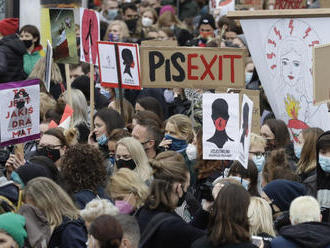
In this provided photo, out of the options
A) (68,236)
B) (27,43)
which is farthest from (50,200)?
(27,43)

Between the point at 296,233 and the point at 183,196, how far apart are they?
1.12 meters

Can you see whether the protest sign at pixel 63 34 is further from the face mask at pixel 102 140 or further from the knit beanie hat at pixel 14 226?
the knit beanie hat at pixel 14 226

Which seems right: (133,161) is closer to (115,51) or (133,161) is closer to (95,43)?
(115,51)

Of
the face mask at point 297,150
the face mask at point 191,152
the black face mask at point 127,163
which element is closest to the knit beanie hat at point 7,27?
the face mask at point 191,152

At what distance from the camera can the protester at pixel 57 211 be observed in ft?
21.8

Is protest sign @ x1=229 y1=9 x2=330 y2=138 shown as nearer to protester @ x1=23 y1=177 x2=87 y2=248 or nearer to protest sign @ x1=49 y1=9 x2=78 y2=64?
protest sign @ x1=49 y1=9 x2=78 y2=64

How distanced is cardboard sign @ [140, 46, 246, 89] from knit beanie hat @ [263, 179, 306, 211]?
1.98 metres

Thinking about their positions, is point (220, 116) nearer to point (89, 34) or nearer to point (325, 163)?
point (325, 163)

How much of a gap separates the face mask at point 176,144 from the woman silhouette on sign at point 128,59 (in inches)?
58.3

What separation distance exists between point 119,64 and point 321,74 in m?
2.68

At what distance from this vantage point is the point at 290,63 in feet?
34.0

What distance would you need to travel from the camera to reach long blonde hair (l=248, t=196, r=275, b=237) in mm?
6789

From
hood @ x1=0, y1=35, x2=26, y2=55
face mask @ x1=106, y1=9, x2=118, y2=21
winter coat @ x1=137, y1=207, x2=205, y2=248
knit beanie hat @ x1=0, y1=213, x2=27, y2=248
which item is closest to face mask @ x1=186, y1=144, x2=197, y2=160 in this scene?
winter coat @ x1=137, y1=207, x2=205, y2=248

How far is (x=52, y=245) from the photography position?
21.8ft
